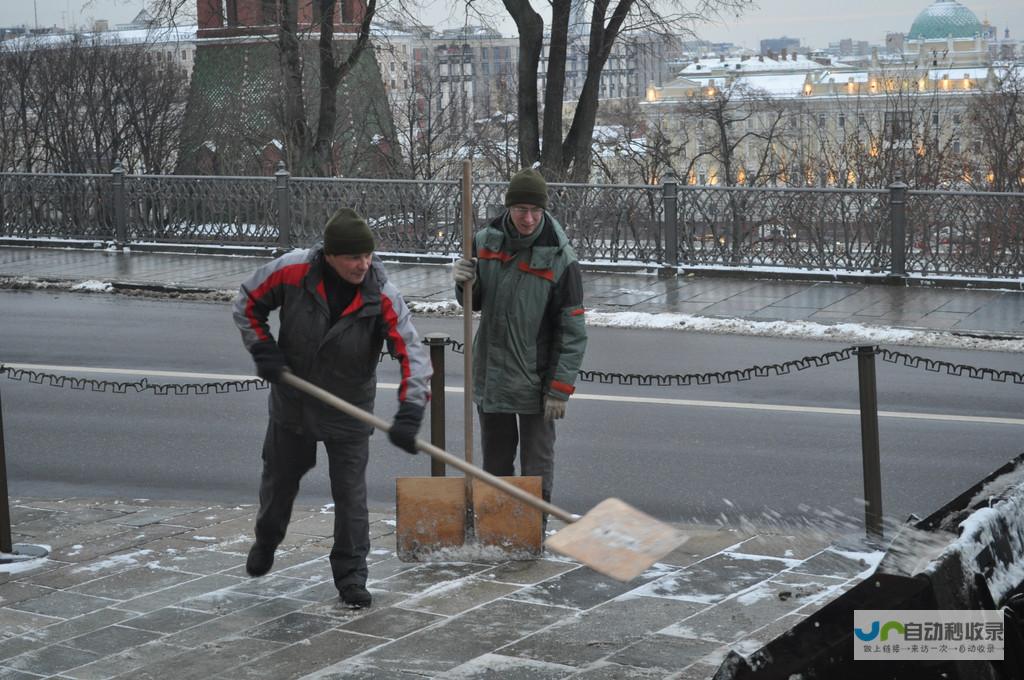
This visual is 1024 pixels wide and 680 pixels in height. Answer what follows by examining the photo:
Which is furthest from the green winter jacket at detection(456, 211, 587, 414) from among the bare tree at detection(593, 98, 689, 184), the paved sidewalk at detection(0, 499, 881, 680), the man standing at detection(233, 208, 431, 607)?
the bare tree at detection(593, 98, 689, 184)

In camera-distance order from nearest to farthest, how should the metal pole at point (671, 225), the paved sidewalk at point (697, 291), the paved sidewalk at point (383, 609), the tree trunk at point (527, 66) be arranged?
1. the paved sidewalk at point (383, 609)
2. the paved sidewalk at point (697, 291)
3. the metal pole at point (671, 225)
4. the tree trunk at point (527, 66)

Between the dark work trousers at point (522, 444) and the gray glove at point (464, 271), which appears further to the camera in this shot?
the dark work trousers at point (522, 444)

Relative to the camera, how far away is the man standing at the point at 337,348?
228 inches

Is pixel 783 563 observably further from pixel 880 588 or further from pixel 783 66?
pixel 783 66

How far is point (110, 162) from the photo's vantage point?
3691 centimetres

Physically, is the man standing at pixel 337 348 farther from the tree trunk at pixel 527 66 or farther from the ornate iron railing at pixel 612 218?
the tree trunk at pixel 527 66

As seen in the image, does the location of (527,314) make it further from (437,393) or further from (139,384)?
(139,384)

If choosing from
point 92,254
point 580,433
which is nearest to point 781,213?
point 580,433

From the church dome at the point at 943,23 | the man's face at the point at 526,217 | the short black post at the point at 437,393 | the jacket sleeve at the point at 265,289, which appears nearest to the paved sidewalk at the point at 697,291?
the short black post at the point at 437,393

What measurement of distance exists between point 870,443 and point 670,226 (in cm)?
1135

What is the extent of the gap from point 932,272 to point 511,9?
13.3m

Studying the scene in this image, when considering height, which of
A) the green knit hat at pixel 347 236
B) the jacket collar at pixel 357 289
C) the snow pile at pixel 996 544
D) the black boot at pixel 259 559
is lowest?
the black boot at pixel 259 559

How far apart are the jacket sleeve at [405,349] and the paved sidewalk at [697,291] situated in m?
9.21

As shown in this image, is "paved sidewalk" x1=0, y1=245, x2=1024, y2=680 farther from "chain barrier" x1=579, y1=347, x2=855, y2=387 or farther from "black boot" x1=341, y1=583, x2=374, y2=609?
"chain barrier" x1=579, y1=347, x2=855, y2=387
